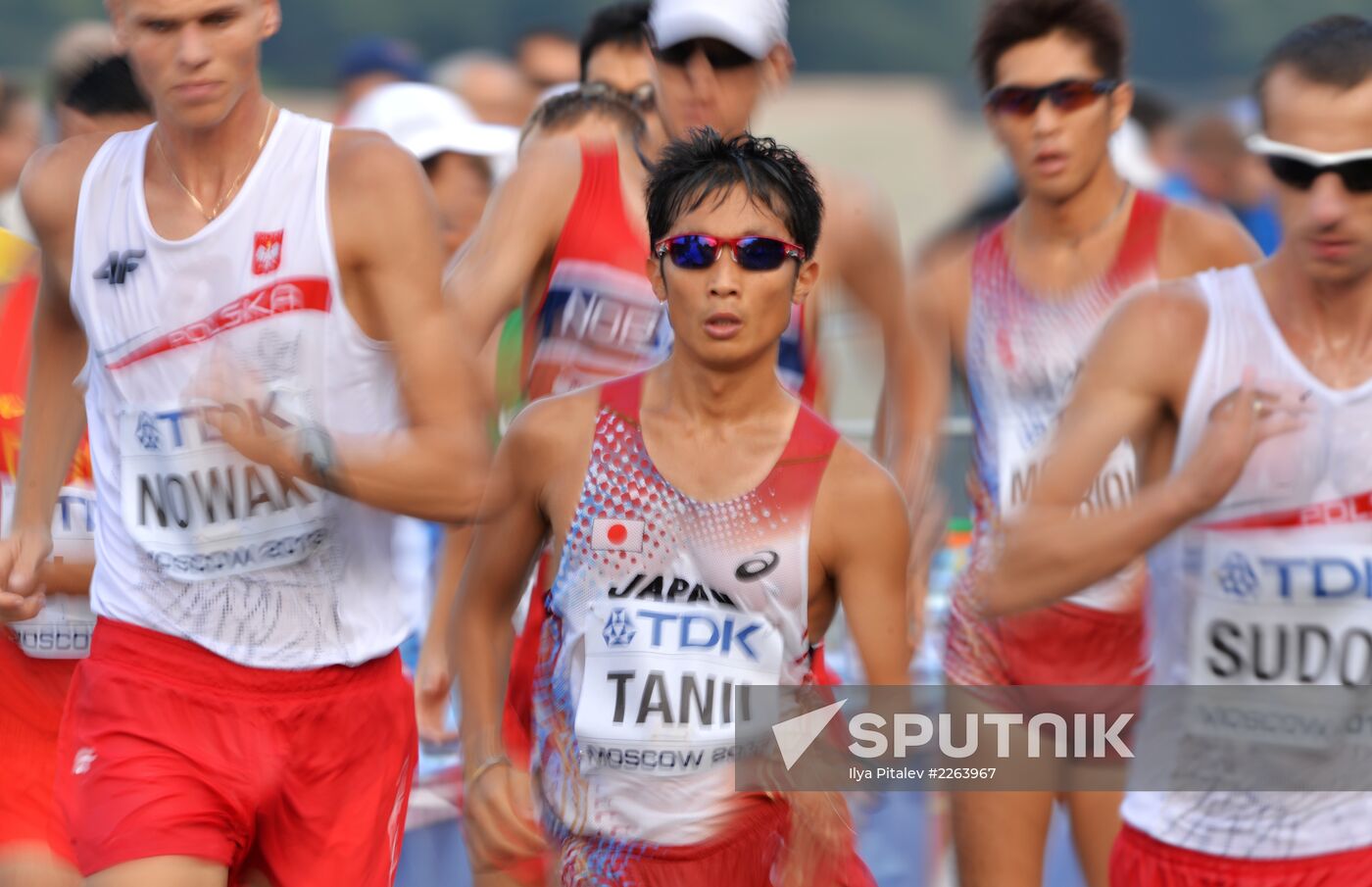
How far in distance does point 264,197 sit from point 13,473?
5.37ft

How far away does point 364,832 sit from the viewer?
447 centimetres

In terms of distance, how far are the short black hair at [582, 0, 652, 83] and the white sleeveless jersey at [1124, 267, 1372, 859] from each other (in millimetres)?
3554

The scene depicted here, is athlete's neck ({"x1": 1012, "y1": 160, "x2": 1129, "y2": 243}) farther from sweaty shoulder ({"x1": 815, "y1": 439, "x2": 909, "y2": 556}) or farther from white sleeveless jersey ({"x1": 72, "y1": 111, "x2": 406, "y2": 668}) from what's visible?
white sleeveless jersey ({"x1": 72, "y1": 111, "x2": 406, "y2": 668})

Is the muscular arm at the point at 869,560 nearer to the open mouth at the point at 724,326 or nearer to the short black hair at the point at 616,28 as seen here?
the open mouth at the point at 724,326

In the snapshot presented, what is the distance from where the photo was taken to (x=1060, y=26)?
5660 millimetres

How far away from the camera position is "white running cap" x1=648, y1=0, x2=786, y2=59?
536cm

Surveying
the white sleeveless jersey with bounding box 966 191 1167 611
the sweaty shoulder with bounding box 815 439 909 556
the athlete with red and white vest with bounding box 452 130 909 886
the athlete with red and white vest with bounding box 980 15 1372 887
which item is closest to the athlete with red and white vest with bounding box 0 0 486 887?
the athlete with red and white vest with bounding box 452 130 909 886

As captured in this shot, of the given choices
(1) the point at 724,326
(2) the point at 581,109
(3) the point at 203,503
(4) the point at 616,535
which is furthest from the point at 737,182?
(2) the point at 581,109

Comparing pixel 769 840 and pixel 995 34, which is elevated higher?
pixel 995 34

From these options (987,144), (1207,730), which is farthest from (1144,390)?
(987,144)

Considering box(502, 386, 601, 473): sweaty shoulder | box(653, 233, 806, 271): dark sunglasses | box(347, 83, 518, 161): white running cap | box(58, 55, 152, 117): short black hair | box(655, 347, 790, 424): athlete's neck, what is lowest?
box(502, 386, 601, 473): sweaty shoulder

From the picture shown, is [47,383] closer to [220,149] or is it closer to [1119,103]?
[220,149]

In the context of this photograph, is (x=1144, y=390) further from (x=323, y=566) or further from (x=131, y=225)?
(x=131, y=225)

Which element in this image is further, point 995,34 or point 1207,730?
point 995,34
